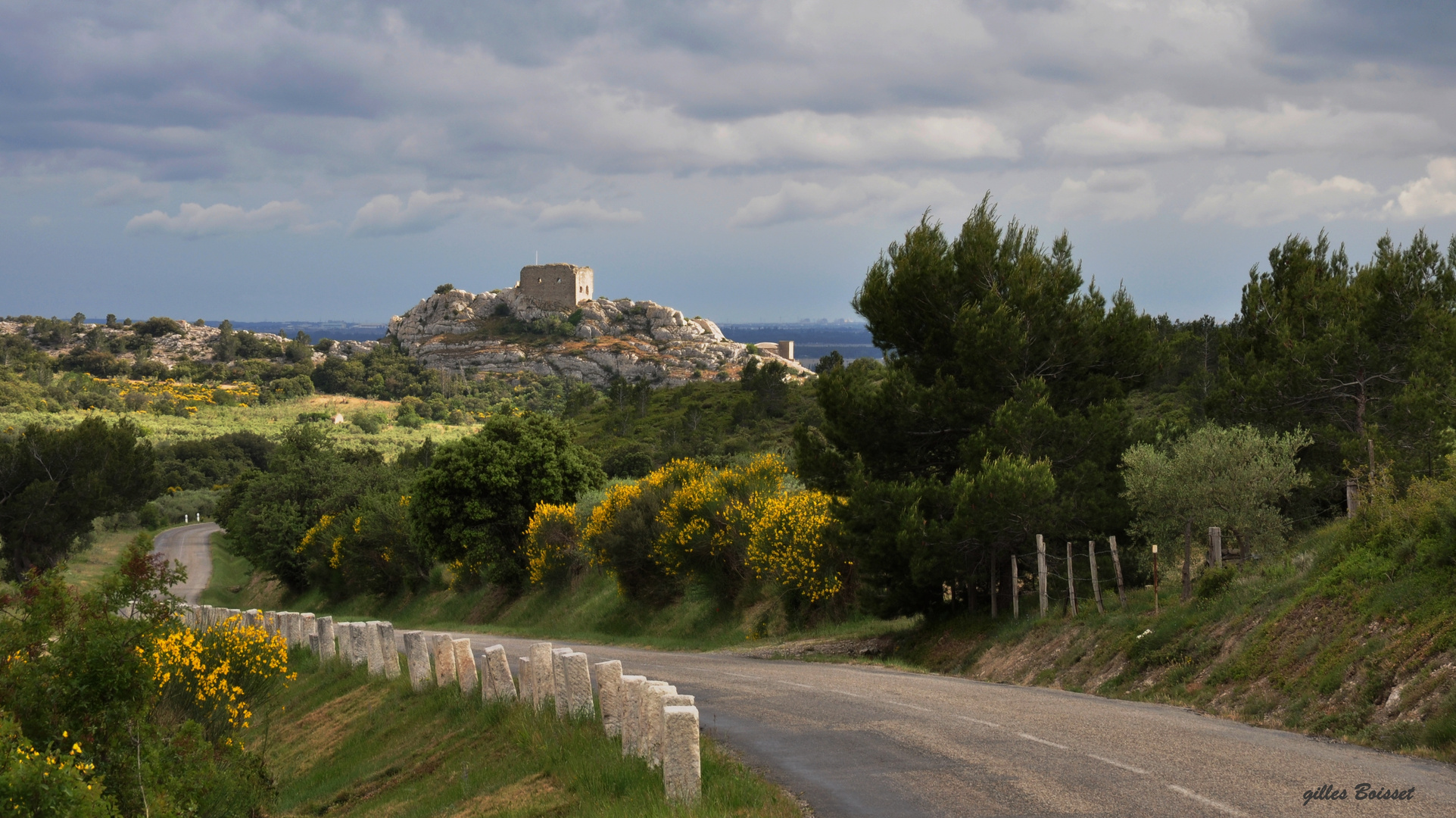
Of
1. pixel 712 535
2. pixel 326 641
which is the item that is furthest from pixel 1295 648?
pixel 712 535

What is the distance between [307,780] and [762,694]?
6.63m

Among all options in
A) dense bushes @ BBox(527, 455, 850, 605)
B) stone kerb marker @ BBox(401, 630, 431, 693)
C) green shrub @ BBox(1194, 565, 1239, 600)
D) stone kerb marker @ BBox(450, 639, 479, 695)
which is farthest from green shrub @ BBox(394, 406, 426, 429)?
green shrub @ BBox(1194, 565, 1239, 600)

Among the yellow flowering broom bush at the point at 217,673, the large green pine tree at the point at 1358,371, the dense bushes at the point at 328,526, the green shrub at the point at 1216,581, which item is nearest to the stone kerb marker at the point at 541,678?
the yellow flowering broom bush at the point at 217,673

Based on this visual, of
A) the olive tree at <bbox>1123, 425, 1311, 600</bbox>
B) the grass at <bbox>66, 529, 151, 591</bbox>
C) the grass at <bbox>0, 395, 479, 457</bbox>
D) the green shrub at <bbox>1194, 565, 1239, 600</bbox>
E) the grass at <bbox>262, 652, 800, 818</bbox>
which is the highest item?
the grass at <bbox>0, 395, 479, 457</bbox>

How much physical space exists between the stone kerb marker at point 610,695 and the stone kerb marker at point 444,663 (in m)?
5.45

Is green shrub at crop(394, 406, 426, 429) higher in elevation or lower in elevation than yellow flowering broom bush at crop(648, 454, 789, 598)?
higher

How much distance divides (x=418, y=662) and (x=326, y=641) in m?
5.64

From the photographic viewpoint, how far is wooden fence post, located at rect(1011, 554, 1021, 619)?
74.1 feet

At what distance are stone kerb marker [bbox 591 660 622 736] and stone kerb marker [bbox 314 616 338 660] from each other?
475 inches

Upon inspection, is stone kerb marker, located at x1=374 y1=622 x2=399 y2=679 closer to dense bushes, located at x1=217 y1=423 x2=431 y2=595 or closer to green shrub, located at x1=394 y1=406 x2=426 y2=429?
dense bushes, located at x1=217 y1=423 x2=431 y2=595

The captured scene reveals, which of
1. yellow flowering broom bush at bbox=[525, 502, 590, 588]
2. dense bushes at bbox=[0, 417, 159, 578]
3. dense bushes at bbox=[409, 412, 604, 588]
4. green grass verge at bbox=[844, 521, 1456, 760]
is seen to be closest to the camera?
green grass verge at bbox=[844, 521, 1456, 760]

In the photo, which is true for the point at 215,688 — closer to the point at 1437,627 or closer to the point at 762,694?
the point at 762,694

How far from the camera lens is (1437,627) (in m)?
12.6

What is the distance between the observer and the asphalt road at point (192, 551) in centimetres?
6844
